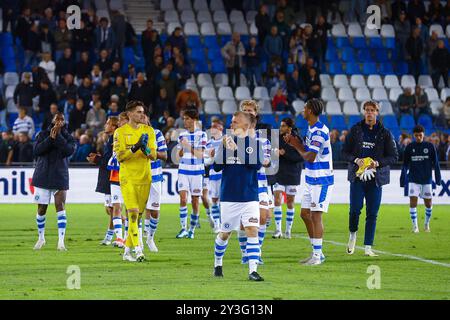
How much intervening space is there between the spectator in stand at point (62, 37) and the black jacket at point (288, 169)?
14670 mm

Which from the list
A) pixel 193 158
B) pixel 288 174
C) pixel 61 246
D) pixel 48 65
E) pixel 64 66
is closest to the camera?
pixel 61 246

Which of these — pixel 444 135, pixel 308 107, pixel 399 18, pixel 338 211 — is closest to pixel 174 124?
pixel 338 211

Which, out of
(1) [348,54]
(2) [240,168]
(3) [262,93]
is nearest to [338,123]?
(3) [262,93]

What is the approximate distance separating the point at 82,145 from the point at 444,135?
11.0 metres

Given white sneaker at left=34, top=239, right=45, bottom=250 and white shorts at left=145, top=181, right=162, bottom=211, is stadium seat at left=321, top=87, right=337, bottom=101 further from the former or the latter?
white sneaker at left=34, top=239, right=45, bottom=250

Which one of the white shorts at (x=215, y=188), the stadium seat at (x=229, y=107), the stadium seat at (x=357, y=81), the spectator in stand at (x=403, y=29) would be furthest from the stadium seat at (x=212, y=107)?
the white shorts at (x=215, y=188)

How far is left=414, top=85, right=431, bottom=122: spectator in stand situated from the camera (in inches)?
1405

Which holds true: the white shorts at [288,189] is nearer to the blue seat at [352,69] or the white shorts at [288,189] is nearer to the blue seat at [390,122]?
the blue seat at [390,122]

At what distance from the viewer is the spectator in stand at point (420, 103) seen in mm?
35688

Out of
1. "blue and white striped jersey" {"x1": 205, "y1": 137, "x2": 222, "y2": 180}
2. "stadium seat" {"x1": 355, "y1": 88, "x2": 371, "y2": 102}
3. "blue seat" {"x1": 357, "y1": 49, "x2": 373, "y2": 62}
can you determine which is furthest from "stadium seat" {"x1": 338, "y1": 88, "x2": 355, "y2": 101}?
"blue and white striped jersey" {"x1": 205, "y1": 137, "x2": 222, "y2": 180}

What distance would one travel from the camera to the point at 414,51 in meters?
37.6

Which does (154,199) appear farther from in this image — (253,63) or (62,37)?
(253,63)

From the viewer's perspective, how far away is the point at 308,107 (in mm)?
15852

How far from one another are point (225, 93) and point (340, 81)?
14.5 feet
